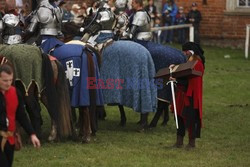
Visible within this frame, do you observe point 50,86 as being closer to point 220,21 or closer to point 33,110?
point 33,110

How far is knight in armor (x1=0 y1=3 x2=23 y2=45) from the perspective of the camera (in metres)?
12.7

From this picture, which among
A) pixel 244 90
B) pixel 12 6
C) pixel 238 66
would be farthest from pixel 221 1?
pixel 12 6

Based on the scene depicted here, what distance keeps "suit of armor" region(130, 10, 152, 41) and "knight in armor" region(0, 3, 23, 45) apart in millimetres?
2477

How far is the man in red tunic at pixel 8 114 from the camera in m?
8.31

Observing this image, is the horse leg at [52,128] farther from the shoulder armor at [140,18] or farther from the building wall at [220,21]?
the building wall at [220,21]

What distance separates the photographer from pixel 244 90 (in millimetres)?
19406

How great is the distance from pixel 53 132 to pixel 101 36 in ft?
7.18

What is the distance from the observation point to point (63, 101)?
480 inches

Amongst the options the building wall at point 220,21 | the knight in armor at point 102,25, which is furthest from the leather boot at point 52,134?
the building wall at point 220,21

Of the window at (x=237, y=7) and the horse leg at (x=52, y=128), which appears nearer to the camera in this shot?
the horse leg at (x=52, y=128)

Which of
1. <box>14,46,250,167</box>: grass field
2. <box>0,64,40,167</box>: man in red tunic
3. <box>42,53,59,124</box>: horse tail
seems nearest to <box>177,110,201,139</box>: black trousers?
<box>14,46,250,167</box>: grass field

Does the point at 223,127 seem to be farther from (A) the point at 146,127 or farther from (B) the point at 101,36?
(B) the point at 101,36

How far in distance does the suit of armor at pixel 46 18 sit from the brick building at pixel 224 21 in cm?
1727

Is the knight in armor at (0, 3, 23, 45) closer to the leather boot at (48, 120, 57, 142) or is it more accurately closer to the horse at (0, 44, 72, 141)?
the horse at (0, 44, 72, 141)
